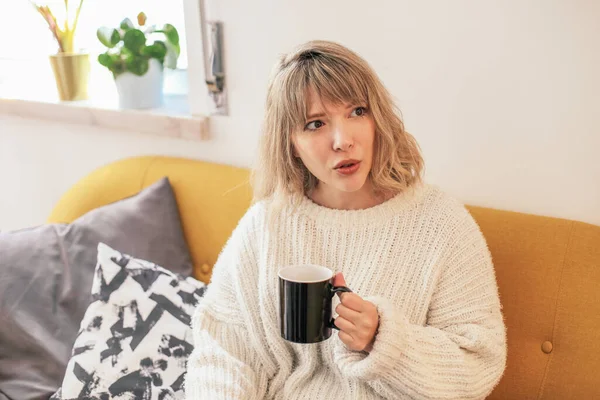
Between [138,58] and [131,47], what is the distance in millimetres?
42

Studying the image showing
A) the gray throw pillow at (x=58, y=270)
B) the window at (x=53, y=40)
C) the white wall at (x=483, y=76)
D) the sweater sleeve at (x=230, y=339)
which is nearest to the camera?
the sweater sleeve at (x=230, y=339)

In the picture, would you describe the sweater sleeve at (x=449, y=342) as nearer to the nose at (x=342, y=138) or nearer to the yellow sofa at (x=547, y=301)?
the yellow sofa at (x=547, y=301)

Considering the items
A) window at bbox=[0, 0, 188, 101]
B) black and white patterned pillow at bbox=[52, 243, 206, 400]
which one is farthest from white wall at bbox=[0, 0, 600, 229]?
black and white patterned pillow at bbox=[52, 243, 206, 400]

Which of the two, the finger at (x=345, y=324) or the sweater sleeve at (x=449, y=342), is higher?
the finger at (x=345, y=324)

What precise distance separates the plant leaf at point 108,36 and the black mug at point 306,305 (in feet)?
4.28

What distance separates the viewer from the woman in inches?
43.2

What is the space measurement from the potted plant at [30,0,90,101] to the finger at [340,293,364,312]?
166cm

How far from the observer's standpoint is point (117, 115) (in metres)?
2.09

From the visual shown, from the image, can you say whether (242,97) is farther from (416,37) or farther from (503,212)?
(503,212)

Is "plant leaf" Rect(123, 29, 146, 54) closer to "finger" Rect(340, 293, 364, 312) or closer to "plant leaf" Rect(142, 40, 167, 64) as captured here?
"plant leaf" Rect(142, 40, 167, 64)

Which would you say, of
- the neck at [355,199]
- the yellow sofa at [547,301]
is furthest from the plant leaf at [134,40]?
the yellow sofa at [547,301]

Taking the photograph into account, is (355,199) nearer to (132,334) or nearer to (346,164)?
(346,164)

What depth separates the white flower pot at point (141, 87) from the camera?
6.79 ft

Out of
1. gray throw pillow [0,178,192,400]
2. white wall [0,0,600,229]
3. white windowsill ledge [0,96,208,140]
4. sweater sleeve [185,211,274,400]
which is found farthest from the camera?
white windowsill ledge [0,96,208,140]
